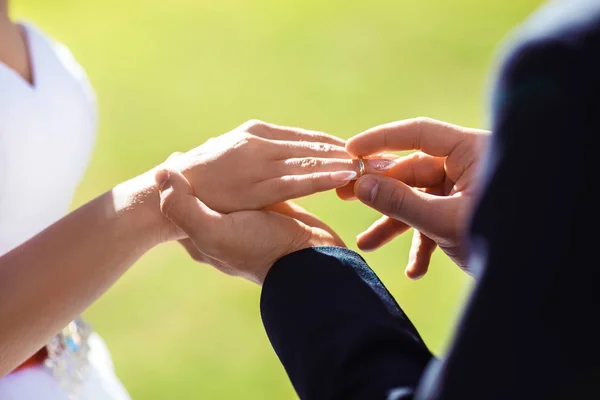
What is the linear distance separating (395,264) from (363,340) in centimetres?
263

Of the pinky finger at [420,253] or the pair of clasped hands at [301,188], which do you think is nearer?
the pair of clasped hands at [301,188]

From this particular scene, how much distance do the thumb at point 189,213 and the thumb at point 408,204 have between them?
0.24m

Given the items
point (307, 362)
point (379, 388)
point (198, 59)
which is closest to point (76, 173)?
point (307, 362)

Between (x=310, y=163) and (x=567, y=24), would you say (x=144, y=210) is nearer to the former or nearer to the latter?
(x=310, y=163)

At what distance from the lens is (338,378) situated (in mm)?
700

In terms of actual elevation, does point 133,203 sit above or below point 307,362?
above

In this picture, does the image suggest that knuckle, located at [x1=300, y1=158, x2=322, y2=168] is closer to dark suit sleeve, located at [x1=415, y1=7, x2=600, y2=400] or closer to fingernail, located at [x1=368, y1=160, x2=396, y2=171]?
fingernail, located at [x1=368, y1=160, x2=396, y2=171]

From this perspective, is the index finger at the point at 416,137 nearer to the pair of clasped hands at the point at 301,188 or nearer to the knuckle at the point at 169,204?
the pair of clasped hands at the point at 301,188

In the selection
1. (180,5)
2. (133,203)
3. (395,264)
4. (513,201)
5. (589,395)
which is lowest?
(395,264)

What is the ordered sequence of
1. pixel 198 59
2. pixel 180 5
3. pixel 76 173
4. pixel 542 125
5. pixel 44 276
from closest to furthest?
1. pixel 542 125
2. pixel 44 276
3. pixel 76 173
4. pixel 198 59
5. pixel 180 5

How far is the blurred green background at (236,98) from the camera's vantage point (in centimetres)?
300

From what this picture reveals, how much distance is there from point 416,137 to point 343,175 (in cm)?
15

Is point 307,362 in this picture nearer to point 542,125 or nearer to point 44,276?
point 542,125

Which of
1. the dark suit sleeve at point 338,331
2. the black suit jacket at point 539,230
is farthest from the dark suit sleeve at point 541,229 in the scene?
the dark suit sleeve at point 338,331
